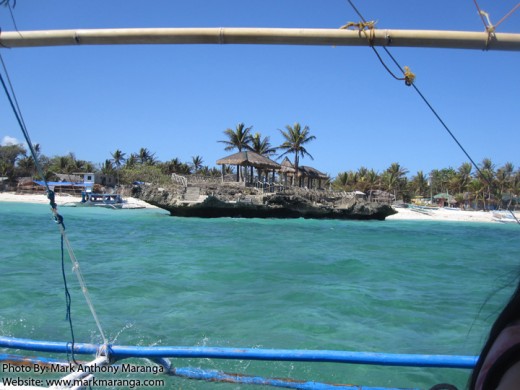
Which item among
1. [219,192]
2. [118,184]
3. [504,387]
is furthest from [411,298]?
[118,184]

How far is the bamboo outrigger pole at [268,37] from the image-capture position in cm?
252

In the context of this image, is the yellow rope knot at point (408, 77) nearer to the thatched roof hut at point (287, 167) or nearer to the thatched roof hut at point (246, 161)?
the thatched roof hut at point (246, 161)

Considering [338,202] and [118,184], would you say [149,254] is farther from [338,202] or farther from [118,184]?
[118,184]

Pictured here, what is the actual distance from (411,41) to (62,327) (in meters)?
6.06

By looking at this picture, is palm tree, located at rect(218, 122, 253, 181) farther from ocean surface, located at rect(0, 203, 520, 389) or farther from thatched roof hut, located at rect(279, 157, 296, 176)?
ocean surface, located at rect(0, 203, 520, 389)

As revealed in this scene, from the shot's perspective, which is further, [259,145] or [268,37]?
[259,145]

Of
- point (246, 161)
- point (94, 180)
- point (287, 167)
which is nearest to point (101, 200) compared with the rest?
point (94, 180)

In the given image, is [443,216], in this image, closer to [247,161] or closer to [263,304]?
[247,161]

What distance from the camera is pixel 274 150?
177 feet

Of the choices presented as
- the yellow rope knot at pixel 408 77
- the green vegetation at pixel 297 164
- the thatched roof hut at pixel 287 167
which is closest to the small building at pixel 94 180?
the green vegetation at pixel 297 164

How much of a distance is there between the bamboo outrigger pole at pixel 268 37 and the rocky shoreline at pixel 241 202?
1346 inches

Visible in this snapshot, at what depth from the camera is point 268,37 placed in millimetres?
2674

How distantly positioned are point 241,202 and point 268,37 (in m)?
35.4

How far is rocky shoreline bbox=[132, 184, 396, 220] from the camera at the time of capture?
124ft
